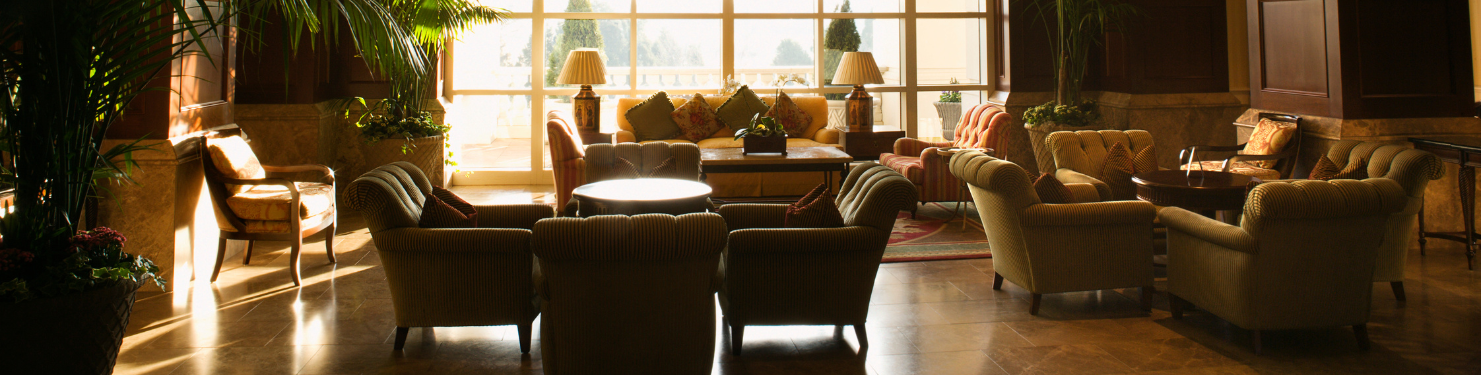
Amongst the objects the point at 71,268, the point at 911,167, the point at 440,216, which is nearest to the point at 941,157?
the point at 911,167

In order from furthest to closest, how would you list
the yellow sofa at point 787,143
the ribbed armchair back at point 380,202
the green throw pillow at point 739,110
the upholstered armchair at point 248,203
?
the green throw pillow at point 739,110 < the yellow sofa at point 787,143 < the upholstered armchair at point 248,203 < the ribbed armchair back at point 380,202

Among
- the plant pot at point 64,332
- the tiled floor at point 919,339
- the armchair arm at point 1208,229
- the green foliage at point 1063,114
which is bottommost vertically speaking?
the tiled floor at point 919,339

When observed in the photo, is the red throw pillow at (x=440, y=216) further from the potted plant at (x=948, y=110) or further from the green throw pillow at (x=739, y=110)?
the potted plant at (x=948, y=110)

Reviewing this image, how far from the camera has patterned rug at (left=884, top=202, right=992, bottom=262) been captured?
5.39 metres

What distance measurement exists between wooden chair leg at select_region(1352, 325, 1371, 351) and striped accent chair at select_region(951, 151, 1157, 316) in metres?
0.77

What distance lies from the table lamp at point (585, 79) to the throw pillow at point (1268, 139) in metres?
4.81

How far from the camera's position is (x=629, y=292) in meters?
2.82

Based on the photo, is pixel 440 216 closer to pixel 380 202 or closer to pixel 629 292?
→ pixel 380 202

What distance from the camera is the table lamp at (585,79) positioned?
7758 millimetres

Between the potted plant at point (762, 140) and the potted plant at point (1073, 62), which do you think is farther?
the potted plant at point (1073, 62)

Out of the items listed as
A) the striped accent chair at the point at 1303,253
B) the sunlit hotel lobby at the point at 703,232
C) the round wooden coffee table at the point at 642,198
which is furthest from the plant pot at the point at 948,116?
the striped accent chair at the point at 1303,253

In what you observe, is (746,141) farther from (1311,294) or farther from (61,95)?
(61,95)

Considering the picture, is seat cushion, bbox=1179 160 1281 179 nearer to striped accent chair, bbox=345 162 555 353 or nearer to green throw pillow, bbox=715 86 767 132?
green throw pillow, bbox=715 86 767 132

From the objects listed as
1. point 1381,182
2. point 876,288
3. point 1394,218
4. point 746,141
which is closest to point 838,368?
point 876,288
